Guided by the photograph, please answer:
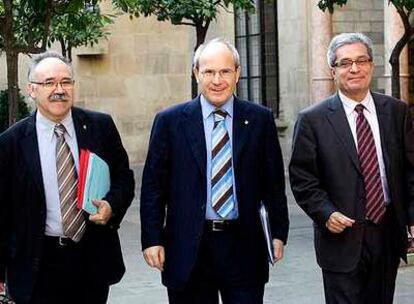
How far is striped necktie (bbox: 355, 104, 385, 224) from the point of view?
17.1ft

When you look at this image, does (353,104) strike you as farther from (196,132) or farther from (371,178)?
(196,132)

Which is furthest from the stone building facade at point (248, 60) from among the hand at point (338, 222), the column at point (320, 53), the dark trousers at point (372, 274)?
the hand at point (338, 222)

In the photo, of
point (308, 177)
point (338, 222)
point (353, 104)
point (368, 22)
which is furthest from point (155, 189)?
point (368, 22)

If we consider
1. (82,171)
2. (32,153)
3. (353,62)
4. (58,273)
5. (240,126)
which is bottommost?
(58,273)

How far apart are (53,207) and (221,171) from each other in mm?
942

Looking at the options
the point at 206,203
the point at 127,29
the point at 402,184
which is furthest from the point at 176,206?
the point at 127,29

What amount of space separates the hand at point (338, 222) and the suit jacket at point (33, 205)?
1.14 metres

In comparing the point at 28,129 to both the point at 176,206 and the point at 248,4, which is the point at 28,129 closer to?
the point at 176,206

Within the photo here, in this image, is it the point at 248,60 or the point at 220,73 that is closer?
the point at 220,73

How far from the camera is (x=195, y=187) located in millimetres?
5000

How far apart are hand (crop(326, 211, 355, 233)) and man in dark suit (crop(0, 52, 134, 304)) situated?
1144 mm

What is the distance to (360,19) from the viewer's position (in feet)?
59.7

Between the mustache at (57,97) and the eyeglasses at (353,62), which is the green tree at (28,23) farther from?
the eyeglasses at (353,62)

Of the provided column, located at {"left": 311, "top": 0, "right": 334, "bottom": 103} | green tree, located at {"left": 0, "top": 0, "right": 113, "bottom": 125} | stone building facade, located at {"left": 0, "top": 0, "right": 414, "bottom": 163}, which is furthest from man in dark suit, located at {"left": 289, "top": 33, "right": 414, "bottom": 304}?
column, located at {"left": 311, "top": 0, "right": 334, "bottom": 103}
